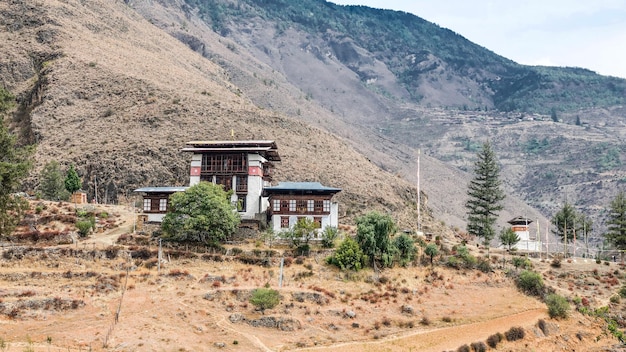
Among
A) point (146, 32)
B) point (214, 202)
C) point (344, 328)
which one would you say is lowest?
point (344, 328)

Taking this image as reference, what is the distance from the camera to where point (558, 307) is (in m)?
53.2

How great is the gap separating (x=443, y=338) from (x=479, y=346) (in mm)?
2574

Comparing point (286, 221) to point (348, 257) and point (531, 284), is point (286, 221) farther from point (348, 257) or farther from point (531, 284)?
point (531, 284)

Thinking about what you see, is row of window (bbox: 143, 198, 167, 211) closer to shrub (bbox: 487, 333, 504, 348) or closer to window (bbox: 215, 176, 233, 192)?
window (bbox: 215, 176, 233, 192)

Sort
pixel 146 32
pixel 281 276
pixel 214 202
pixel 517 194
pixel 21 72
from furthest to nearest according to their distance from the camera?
pixel 517 194, pixel 146 32, pixel 21 72, pixel 214 202, pixel 281 276

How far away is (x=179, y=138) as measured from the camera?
3829 inches

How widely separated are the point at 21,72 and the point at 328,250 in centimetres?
8390

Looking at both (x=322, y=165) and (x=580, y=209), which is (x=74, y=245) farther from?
(x=580, y=209)

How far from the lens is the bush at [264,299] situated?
1809 inches

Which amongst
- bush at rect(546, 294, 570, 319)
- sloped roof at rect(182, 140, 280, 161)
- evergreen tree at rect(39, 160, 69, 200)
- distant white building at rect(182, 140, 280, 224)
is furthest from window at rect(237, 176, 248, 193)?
bush at rect(546, 294, 570, 319)

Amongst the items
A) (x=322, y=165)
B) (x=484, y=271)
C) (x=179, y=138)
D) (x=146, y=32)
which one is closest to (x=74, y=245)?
(x=484, y=271)

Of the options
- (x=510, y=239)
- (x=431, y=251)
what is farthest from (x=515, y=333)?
(x=510, y=239)

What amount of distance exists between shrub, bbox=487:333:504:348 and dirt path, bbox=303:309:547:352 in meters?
0.52

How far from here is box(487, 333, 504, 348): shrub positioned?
47047 millimetres
